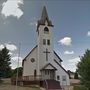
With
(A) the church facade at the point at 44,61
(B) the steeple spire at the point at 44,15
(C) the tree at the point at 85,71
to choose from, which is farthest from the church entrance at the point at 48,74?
(C) the tree at the point at 85,71

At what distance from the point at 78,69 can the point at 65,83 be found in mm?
18483

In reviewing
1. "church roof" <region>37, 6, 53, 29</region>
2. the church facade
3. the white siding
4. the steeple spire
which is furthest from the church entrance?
the steeple spire

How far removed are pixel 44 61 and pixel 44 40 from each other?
16.2 feet

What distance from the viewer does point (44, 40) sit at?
49.5 m

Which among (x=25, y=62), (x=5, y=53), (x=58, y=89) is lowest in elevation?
(x=58, y=89)

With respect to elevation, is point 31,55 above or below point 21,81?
above

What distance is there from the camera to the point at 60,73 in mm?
48219

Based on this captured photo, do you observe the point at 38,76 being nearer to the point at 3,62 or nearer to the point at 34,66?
the point at 34,66

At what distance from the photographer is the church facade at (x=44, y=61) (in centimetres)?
4672

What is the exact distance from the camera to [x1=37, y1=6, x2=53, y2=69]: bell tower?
158ft

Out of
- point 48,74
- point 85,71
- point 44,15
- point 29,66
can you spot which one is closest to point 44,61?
point 48,74

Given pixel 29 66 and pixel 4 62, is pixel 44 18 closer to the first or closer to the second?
pixel 29 66

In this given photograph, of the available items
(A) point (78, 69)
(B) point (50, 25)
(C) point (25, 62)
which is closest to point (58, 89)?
(A) point (78, 69)

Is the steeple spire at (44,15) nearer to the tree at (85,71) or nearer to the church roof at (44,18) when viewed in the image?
the church roof at (44,18)
